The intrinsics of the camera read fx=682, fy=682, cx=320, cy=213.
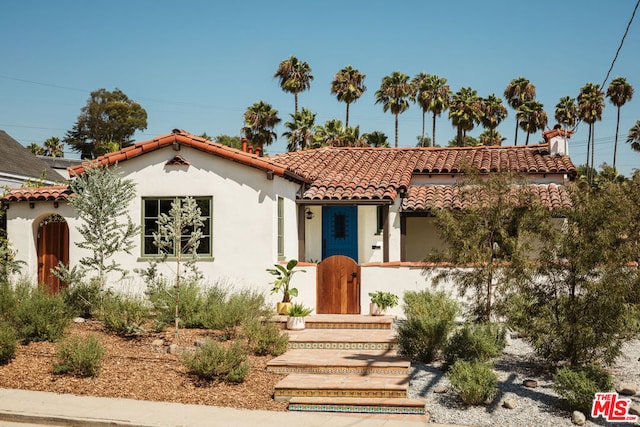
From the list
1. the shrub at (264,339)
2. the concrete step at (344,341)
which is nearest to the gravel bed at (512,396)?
the concrete step at (344,341)

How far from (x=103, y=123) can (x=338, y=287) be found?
5885 cm

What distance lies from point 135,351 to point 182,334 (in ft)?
4.13

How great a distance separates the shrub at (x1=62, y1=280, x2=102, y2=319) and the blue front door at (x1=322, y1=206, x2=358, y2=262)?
7897 millimetres

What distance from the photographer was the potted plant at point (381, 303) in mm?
15312

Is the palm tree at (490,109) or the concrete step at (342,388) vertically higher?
the palm tree at (490,109)

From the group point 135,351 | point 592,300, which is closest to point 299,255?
point 135,351

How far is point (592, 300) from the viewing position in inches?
389

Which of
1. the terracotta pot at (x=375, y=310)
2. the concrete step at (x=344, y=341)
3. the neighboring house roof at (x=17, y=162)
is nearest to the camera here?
the concrete step at (x=344, y=341)

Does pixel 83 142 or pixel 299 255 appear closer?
pixel 299 255

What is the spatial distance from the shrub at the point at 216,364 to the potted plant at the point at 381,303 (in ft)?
17.9

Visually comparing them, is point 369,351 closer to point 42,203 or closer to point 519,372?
point 519,372

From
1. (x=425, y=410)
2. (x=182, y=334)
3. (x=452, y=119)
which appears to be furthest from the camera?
(x=452, y=119)

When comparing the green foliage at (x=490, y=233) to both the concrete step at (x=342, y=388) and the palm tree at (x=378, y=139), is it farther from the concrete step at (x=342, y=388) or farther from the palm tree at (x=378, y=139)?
the palm tree at (x=378, y=139)

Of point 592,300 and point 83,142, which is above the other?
point 83,142
